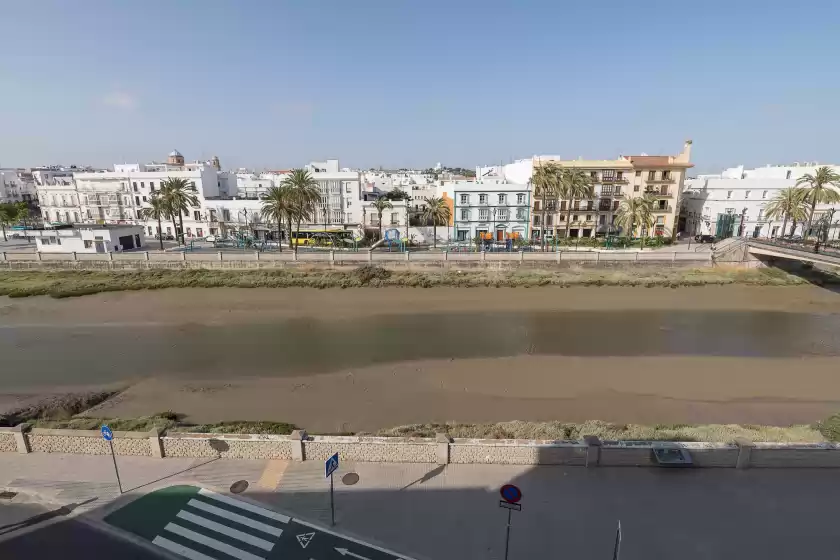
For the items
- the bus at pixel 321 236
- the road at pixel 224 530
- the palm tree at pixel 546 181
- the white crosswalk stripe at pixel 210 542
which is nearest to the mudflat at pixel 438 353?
the road at pixel 224 530

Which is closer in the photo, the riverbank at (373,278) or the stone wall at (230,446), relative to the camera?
the stone wall at (230,446)

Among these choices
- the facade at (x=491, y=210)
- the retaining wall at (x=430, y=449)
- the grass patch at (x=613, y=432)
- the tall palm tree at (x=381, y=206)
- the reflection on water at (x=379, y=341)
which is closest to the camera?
the retaining wall at (x=430, y=449)

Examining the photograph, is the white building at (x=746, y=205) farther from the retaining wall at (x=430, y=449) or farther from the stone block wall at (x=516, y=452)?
the stone block wall at (x=516, y=452)

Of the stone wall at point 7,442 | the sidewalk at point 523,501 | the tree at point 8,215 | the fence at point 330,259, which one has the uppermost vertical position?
the tree at point 8,215

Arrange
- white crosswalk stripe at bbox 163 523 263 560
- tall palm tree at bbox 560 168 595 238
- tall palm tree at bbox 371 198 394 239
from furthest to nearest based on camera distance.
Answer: tall palm tree at bbox 371 198 394 239
tall palm tree at bbox 560 168 595 238
white crosswalk stripe at bbox 163 523 263 560

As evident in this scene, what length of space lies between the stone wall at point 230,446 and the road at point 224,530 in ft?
4.36

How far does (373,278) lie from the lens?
41188 millimetres

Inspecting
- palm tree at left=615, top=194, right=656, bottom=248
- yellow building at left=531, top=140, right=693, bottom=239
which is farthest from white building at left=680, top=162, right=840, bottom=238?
palm tree at left=615, top=194, right=656, bottom=248

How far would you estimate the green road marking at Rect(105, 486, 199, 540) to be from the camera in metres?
10.1

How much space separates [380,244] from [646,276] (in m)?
30.7

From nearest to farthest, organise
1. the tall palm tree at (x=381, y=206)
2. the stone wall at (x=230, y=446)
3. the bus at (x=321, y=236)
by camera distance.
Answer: the stone wall at (x=230, y=446)
the bus at (x=321, y=236)
the tall palm tree at (x=381, y=206)

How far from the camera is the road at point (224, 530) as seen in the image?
9.32 m

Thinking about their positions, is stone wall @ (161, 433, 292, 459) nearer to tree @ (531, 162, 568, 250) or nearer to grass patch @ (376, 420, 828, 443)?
grass patch @ (376, 420, 828, 443)

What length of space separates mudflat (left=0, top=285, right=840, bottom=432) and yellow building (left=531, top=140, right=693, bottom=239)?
60.4 ft
